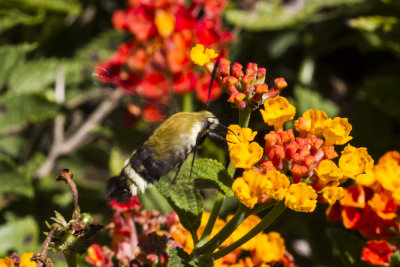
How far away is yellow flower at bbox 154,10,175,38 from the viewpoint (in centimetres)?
203

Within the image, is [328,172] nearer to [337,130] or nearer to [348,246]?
[337,130]

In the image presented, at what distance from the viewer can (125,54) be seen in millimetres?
2172

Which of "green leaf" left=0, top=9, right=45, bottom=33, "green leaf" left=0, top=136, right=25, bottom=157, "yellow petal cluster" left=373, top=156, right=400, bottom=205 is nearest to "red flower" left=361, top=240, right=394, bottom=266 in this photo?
"yellow petal cluster" left=373, top=156, right=400, bottom=205

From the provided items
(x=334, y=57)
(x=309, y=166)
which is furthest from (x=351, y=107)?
(x=309, y=166)

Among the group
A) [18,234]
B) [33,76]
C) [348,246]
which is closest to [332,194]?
[348,246]

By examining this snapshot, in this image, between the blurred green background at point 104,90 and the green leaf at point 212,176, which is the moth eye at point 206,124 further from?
the blurred green background at point 104,90

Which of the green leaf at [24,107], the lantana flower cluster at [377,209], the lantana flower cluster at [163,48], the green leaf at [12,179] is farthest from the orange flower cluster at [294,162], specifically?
the green leaf at [24,107]

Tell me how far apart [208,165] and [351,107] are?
1984 mm

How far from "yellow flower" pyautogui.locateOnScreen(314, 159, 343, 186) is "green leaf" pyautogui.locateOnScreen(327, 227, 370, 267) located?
477mm

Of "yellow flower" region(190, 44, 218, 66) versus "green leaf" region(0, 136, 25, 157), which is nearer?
"yellow flower" region(190, 44, 218, 66)

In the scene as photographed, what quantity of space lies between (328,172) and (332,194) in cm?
4

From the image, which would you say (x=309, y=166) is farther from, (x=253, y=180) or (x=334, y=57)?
(x=334, y=57)

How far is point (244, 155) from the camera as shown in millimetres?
1009

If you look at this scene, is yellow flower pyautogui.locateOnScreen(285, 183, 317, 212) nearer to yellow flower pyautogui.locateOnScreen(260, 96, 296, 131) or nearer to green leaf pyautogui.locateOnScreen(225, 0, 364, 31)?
yellow flower pyautogui.locateOnScreen(260, 96, 296, 131)
